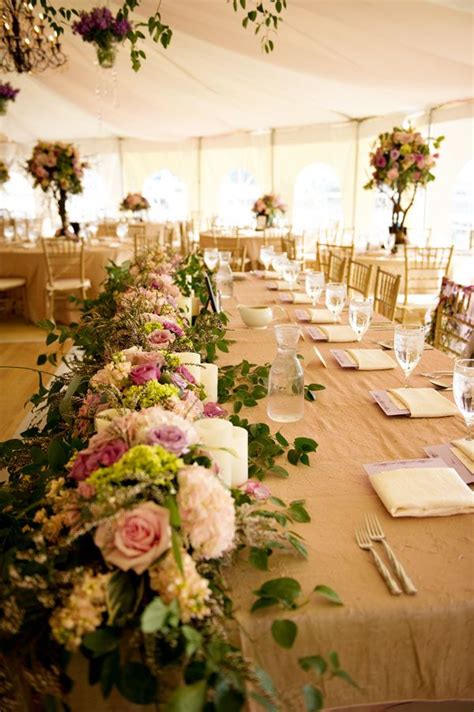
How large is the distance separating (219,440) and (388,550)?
331 millimetres

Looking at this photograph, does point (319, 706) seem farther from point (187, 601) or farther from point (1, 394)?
point (1, 394)

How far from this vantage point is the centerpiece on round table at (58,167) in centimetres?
631

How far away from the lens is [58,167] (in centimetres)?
639

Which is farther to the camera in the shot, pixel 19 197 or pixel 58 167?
pixel 19 197

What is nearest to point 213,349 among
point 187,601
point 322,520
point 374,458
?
point 374,458

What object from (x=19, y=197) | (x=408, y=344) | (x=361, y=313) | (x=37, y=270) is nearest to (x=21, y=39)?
(x=37, y=270)

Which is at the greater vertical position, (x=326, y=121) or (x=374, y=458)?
(x=326, y=121)

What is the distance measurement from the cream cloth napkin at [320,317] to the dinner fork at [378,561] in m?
1.76

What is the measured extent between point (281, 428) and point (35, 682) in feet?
2.91

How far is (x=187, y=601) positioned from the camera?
0.73 meters

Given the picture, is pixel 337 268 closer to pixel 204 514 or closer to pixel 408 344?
pixel 408 344

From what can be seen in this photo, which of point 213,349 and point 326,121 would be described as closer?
point 213,349

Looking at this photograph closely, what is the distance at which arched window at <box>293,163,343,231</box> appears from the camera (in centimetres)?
1121

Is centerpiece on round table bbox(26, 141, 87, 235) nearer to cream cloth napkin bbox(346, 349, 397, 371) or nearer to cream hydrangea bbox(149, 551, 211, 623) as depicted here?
cream cloth napkin bbox(346, 349, 397, 371)
